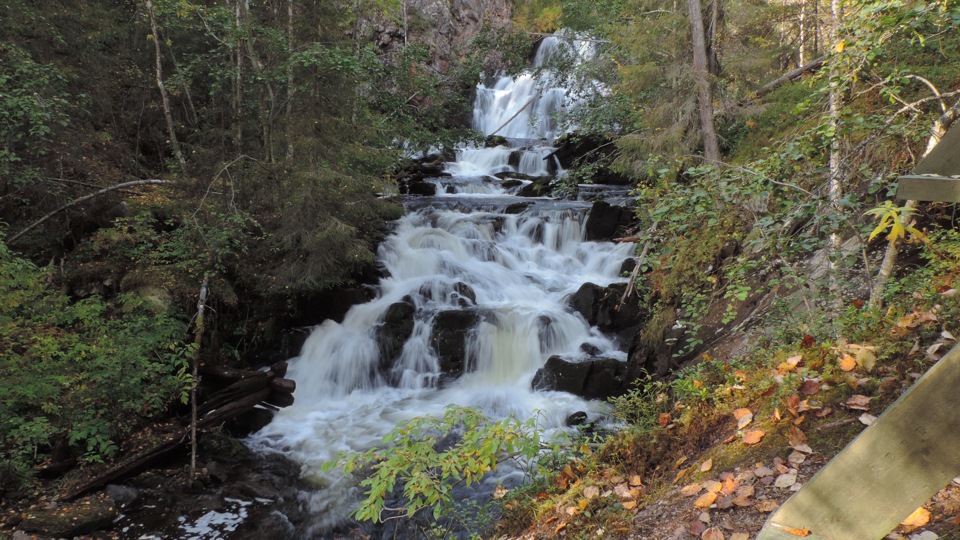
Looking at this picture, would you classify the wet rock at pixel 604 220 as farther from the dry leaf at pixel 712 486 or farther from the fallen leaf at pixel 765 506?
the fallen leaf at pixel 765 506

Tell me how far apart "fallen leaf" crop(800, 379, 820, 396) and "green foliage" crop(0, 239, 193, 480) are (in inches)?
282

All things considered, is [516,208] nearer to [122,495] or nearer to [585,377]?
[585,377]

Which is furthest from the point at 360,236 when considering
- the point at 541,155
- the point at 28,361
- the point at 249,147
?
the point at 541,155

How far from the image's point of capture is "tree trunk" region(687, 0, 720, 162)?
30.0 feet

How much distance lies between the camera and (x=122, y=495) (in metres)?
6.04

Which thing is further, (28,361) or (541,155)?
(541,155)

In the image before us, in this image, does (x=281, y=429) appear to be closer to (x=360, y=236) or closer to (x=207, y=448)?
(x=207, y=448)

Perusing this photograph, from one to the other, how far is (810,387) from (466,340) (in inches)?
284

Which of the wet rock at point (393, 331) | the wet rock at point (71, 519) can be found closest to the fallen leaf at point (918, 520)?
the wet rock at point (71, 519)

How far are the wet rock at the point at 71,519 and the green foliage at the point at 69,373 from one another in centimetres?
60

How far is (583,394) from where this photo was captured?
829 centimetres

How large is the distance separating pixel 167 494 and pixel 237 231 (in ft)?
13.4

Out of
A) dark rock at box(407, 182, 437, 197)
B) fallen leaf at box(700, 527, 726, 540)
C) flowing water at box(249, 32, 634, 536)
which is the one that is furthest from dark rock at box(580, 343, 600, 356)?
dark rock at box(407, 182, 437, 197)

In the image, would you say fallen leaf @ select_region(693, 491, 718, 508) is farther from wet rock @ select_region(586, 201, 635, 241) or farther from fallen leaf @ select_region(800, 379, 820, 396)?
wet rock @ select_region(586, 201, 635, 241)
